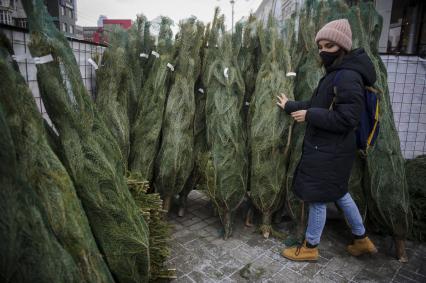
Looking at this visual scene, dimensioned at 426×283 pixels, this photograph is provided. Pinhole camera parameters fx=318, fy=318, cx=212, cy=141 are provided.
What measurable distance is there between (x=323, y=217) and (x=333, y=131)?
3.18 feet

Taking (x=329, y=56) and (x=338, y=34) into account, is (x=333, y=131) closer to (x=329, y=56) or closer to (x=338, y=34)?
(x=329, y=56)

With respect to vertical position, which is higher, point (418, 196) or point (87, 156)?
point (87, 156)

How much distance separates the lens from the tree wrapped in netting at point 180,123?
4.17 m

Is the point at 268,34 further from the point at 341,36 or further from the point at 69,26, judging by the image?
the point at 69,26

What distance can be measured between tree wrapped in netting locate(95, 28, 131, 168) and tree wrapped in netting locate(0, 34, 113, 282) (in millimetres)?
1907

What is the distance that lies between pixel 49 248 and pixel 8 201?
36 centimetres

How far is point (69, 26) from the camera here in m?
39.7

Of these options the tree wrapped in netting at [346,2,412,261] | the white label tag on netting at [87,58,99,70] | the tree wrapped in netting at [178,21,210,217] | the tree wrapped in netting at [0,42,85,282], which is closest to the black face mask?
the tree wrapped in netting at [346,2,412,261]

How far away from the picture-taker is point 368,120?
326cm

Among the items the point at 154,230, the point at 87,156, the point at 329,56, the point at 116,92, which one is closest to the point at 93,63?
the point at 116,92

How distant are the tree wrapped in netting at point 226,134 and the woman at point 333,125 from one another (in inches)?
33.5

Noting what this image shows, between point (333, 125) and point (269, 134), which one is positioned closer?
point (333, 125)

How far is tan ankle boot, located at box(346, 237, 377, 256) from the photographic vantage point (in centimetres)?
356

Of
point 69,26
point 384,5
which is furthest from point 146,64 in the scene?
Answer: point 69,26
